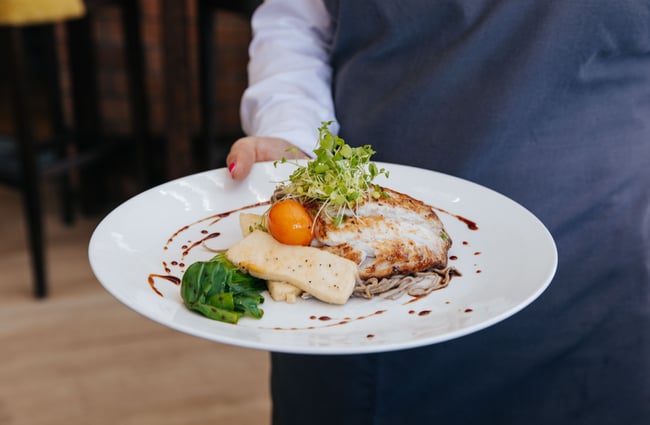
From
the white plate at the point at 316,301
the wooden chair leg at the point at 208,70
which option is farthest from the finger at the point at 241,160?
the wooden chair leg at the point at 208,70

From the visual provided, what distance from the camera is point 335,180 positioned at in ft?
3.28

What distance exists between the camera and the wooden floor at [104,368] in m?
2.23

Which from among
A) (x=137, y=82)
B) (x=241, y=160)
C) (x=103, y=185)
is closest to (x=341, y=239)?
(x=241, y=160)

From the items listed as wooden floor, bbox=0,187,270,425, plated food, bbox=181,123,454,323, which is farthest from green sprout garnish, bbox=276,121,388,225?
wooden floor, bbox=0,187,270,425

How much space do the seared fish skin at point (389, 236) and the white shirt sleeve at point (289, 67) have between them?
0.23 metres

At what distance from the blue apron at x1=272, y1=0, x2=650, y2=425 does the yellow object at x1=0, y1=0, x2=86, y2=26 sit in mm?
1674

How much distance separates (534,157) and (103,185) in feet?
9.13

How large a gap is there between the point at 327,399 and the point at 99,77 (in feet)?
8.73

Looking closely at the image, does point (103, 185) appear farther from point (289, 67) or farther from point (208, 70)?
point (289, 67)

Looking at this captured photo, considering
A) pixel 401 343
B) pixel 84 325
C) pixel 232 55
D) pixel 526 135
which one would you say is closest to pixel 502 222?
pixel 526 135

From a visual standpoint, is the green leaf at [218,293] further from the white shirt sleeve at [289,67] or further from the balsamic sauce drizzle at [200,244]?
the white shirt sleeve at [289,67]

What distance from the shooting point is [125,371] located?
2.41 metres

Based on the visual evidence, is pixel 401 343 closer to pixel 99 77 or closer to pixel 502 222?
pixel 502 222

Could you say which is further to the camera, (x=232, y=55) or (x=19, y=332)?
(x=232, y=55)
